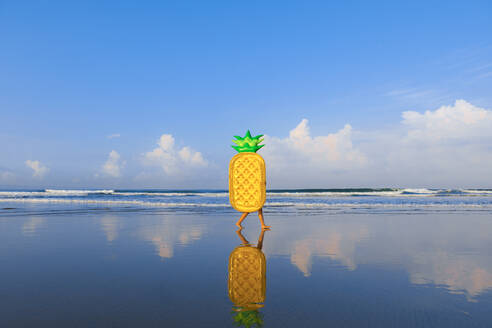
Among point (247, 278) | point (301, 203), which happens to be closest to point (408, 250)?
point (247, 278)

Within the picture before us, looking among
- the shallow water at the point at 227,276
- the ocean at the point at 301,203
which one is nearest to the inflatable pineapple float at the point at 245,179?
the shallow water at the point at 227,276

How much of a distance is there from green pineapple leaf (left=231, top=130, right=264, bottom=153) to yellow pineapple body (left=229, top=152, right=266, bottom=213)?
0.21 m

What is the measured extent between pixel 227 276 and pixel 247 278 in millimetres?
274

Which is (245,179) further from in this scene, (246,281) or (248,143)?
(246,281)

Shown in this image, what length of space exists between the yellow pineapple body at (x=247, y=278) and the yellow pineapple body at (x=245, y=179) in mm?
3399

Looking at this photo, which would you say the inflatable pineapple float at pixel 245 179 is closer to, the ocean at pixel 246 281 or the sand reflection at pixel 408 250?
the sand reflection at pixel 408 250

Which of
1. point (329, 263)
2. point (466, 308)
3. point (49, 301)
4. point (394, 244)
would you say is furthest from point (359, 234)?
point (49, 301)

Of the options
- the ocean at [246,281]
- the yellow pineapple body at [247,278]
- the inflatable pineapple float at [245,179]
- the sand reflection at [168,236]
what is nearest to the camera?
the ocean at [246,281]

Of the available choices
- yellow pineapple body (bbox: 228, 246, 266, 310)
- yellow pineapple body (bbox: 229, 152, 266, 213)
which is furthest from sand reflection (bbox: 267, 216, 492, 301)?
yellow pineapple body (bbox: 229, 152, 266, 213)

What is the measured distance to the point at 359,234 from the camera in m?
8.24

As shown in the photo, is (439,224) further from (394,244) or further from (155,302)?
(155,302)

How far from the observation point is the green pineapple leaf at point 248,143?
9945mm

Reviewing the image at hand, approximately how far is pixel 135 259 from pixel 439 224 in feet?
28.7

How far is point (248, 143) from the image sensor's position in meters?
9.96
